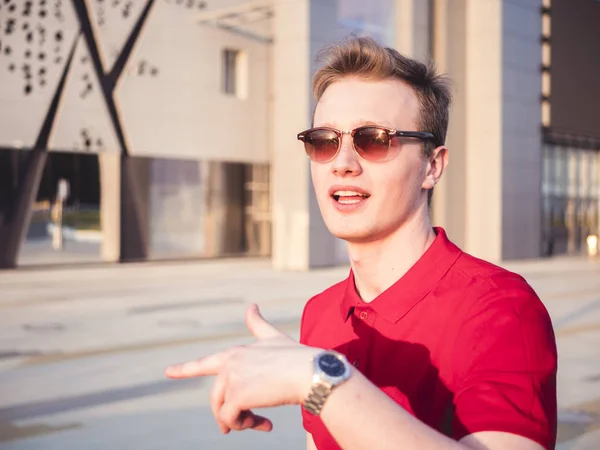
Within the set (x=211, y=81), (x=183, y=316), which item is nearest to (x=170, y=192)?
(x=211, y=81)

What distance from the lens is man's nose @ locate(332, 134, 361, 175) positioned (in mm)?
1706

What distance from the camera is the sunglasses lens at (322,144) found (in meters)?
1.76

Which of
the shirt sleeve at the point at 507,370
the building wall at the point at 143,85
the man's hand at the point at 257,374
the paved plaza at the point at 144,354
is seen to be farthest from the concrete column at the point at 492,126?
the man's hand at the point at 257,374

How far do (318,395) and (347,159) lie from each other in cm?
73

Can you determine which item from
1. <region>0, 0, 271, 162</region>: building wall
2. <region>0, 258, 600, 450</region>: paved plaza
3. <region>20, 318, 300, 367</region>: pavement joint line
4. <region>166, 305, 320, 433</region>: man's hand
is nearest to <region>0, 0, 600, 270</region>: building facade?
<region>0, 0, 271, 162</region>: building wall

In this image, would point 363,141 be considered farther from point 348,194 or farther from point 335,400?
point 335,400

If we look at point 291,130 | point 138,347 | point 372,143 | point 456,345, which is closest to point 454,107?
point 291,130

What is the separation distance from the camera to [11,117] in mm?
17719

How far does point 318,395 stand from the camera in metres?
1.13

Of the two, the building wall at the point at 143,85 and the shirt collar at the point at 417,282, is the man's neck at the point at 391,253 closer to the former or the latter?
the shirt collar at the point at 417,282

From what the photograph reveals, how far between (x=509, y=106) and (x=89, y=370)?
1947 centimetres

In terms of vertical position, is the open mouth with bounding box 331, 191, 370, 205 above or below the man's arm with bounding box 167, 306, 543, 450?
above

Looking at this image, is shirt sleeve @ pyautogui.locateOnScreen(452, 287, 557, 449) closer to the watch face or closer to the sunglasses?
the watch face

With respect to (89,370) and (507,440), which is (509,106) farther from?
(507,440)
